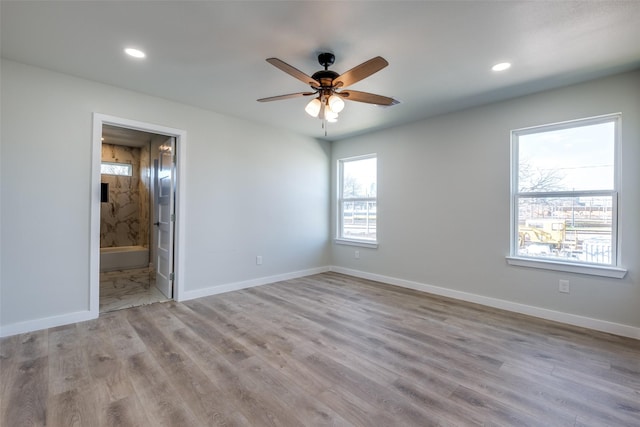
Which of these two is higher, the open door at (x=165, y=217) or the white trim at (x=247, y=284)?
the open door at (x=165, y=217)

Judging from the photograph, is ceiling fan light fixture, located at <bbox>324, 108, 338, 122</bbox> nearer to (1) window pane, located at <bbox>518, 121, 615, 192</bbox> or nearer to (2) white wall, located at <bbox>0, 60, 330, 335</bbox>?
(2) white wall, located at <bbox>0, 60, 330, 335</bbox>

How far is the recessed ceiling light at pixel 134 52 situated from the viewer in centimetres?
247

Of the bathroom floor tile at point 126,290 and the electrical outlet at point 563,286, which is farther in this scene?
the bathroom floor tile at point 126,290

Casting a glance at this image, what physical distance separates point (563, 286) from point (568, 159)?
1.37 meters

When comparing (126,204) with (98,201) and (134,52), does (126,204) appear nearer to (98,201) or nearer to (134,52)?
(98,201)

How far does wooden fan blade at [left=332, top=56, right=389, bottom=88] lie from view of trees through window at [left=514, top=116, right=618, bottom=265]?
2.40 meters

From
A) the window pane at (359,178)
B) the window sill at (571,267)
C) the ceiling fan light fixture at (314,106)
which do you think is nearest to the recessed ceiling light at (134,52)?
the ceiling fan light fixture at (314,106)

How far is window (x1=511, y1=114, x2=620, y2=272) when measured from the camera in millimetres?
2924

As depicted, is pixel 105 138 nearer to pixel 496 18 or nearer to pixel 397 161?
pixel 397 161

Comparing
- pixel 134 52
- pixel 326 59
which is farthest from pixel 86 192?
pixel 326 59

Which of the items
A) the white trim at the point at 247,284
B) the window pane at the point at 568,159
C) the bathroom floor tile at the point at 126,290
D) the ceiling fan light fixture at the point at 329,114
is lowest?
the bathroom floor tile at the point at 126,290

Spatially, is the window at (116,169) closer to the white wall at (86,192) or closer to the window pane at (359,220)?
the white wall at (86,192)

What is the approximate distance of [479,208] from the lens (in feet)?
12.2

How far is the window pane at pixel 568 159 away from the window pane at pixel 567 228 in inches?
6.3
